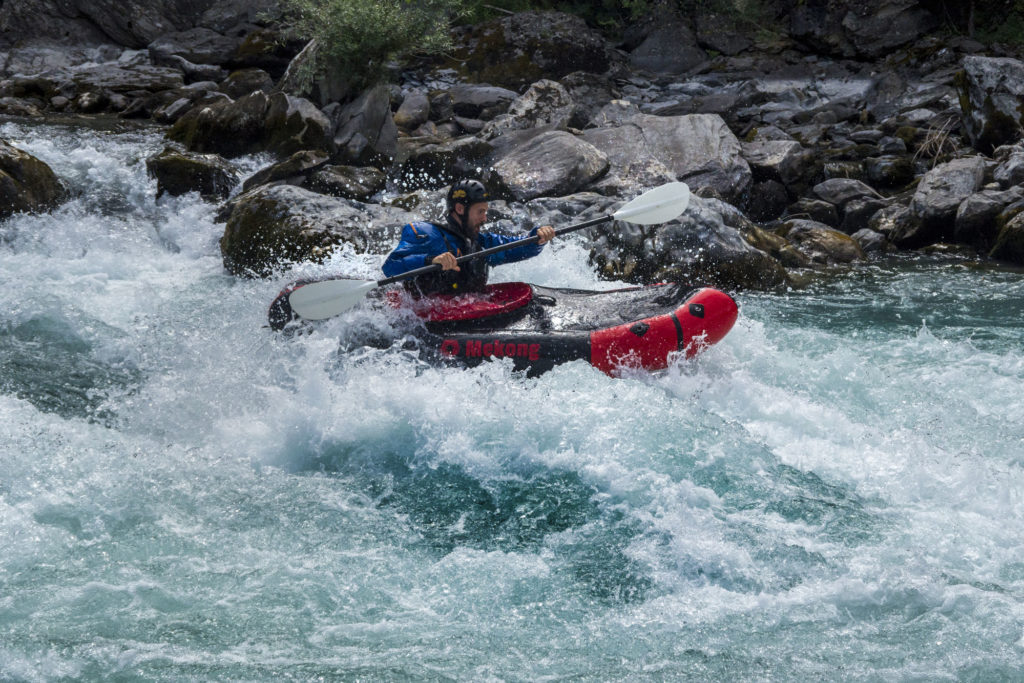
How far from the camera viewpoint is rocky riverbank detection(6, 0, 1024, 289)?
8.15 metres

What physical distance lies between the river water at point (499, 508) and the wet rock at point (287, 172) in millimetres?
3050

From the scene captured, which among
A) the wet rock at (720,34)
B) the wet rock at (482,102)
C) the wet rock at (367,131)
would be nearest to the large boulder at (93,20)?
the wet rock at (482,102)

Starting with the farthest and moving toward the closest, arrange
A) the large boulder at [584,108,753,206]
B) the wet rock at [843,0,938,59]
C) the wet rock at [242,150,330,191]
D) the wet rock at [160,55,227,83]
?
the wet rock at [843,0,938,59] < the wet rock at [160,55,227,83] < the large boulder at [584,108,753,206] < the wet rock at [242,150,330,191]

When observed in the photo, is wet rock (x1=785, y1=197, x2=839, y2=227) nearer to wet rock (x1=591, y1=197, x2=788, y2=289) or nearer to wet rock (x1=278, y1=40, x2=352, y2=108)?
wet rock (x1=591, y1=197, x2=788, y2=289)

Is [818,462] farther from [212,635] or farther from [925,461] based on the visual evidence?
[212,635]

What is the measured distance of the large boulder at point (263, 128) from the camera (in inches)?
404

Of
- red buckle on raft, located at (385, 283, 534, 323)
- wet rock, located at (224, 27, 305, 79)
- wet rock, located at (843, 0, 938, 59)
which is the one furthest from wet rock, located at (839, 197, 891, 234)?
wet rock, located at (224, 27, 305, 79)

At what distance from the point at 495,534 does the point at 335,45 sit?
8471 millimetres

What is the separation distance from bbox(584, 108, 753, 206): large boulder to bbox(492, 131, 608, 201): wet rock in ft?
1.14

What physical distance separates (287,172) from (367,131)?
1551 millimetres

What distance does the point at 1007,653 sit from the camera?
10.0ft

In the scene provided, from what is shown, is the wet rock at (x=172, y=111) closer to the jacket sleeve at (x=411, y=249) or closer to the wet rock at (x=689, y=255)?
the wet rock at (x=689, y=255)

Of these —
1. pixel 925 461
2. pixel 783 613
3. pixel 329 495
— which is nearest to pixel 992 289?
pixel 925 461

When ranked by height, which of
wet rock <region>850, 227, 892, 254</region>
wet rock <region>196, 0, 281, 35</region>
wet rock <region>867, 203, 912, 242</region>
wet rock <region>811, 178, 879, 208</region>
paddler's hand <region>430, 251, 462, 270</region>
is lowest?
wet rock <region>850, 227, 892, 254</region>
